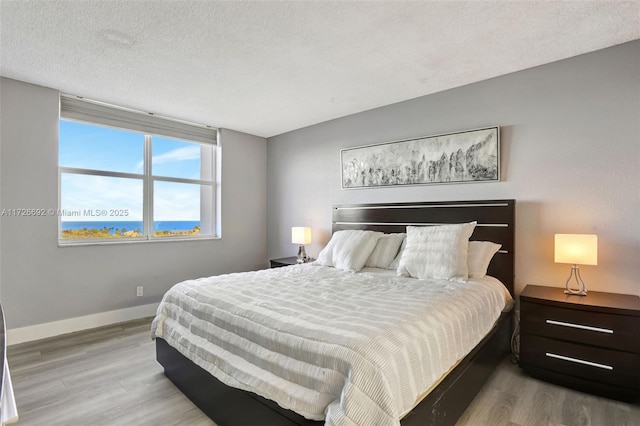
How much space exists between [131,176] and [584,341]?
4.59 meters

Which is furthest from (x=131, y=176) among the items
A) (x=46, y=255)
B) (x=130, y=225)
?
(x=46, y=255)

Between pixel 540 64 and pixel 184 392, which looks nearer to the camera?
pixel 184 392

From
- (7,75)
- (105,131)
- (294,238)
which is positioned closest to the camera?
(7,75)

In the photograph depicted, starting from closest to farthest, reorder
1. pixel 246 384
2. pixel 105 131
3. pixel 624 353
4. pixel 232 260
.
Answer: pixel 246 384 < pixel 624 353 < pixel 105 131 < pixel 232 260

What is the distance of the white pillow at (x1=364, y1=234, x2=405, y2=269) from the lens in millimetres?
3133

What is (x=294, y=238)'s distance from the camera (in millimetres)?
4234

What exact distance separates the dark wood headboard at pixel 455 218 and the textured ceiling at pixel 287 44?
119 cm

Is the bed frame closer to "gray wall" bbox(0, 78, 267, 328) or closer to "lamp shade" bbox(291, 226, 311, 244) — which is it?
"lamp shade" bbox(291, 226, 311, 244)

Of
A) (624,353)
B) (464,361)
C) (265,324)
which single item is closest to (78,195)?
(265,324)

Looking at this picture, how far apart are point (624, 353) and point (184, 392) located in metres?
2.88

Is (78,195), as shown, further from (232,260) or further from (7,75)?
(232,260)

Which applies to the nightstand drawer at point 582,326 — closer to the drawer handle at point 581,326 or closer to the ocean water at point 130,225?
the drawer handle at point 581,326

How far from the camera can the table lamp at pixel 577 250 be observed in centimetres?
225

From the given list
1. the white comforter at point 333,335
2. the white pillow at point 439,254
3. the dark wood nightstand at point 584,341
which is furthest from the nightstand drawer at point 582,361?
the white pillow at point 439,254
